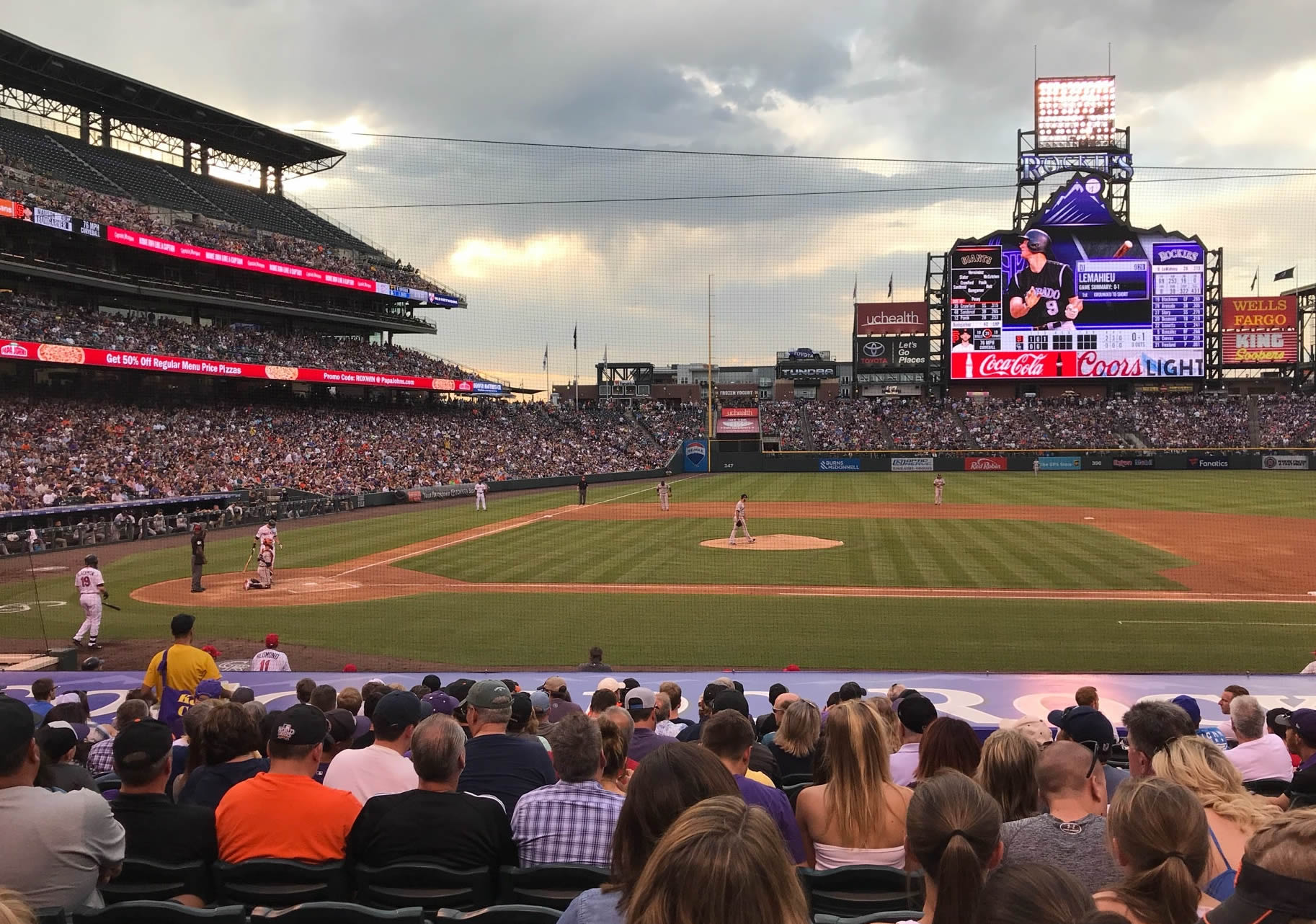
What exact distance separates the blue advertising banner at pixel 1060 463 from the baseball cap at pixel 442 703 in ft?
190

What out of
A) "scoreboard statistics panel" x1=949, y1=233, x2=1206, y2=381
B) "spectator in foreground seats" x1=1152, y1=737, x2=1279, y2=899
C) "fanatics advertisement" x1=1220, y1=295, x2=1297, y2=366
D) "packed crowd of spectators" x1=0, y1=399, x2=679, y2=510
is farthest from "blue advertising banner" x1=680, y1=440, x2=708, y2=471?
"spectator in foreground seats" x1=1152, y1=737, x2=1279, y2=899

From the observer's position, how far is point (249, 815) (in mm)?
4199

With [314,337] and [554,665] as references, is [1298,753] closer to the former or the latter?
[554,665]

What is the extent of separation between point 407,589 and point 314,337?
40810 millimetres

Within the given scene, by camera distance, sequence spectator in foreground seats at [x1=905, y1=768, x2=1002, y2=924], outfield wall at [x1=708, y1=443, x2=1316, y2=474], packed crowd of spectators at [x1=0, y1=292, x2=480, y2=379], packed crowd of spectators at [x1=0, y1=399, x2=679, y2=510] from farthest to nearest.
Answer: outfield wall at [x1=708, y1=443, x2=1316, y2=474] → packed crowd of spectators at [x1=0, y1=292, x2=480, y2=379] → packed crowd of spectators at [x1=0, y1=399, x2=679, y2=510] → spectator in foreground seats at [x1=905, y1=768, x2=1002, y2=924]

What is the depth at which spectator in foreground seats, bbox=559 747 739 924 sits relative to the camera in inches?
108

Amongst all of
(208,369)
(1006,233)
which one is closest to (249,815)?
(208,369)

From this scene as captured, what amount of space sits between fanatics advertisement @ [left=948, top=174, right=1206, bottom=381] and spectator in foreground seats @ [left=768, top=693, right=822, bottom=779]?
207ft

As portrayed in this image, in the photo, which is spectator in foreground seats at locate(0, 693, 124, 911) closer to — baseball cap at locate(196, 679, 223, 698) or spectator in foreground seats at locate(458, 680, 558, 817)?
spectator in foreground seats at locate(458, 680, 558, 817)

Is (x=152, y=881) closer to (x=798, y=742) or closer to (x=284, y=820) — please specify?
(x=284, y=820)

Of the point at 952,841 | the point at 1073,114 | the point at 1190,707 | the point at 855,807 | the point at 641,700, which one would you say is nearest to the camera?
the point at 952,841

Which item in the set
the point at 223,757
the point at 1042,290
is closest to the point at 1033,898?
the point at 223,757

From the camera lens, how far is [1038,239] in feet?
206

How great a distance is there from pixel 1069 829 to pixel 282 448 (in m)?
46.7
